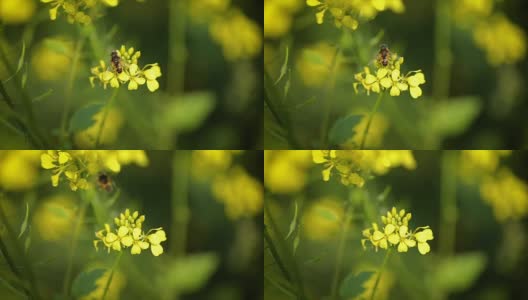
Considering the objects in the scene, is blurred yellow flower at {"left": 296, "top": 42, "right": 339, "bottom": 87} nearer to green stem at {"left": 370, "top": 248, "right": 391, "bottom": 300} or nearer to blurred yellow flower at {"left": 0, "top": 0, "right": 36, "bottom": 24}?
green stem at {"left": 370, "top": 248, "right": 391, "bottom": 300}

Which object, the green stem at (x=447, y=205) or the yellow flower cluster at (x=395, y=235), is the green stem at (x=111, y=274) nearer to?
the yellow flower cluster at (x=395, y=235)

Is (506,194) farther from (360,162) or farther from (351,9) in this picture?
(351,9)

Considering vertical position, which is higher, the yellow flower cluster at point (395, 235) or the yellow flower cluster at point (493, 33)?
the yellow flower cluster at point (493, 33)

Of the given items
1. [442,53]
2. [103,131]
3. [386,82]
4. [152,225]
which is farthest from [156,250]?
[442,53]

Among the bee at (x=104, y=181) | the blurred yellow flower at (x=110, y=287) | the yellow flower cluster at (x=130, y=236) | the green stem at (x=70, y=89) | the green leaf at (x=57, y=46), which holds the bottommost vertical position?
the blurred yellow flower at (x=110, y=287)

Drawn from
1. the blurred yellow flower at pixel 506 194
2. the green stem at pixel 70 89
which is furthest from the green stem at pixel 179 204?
the blurred yellow flower at pixel 506 194

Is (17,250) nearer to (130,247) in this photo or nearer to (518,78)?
(130,247)

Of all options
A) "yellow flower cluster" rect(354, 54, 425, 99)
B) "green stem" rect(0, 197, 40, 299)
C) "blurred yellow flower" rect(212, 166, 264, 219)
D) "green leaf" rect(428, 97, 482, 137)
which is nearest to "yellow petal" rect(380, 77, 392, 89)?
"yellow flower cluster" rect(354, 54, 425, 99)
